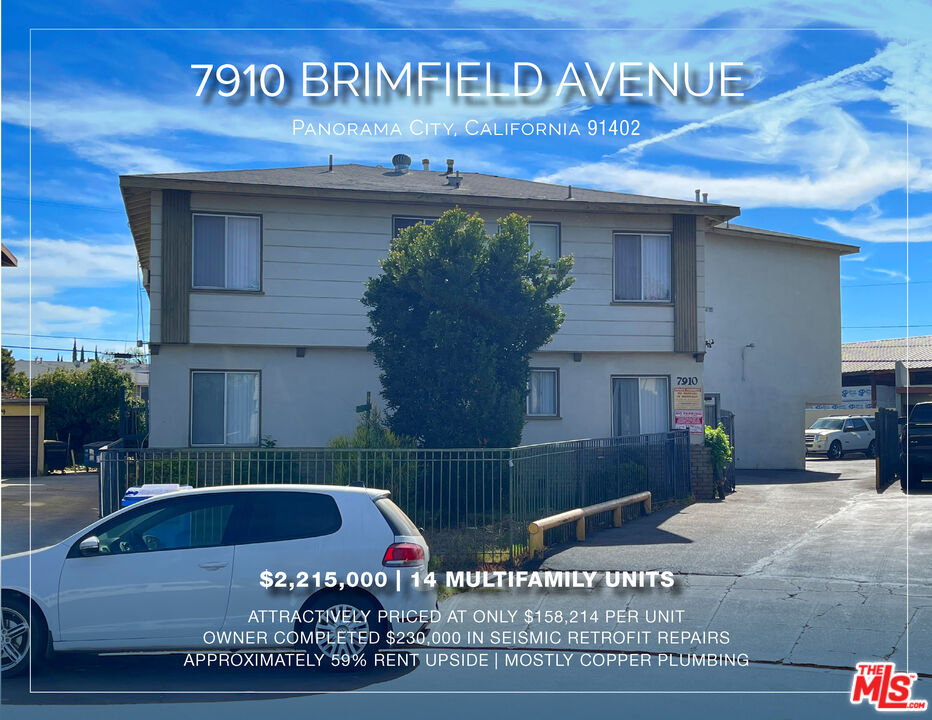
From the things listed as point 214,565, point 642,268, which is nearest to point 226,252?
point 642,268

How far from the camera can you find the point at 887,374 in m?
41.0

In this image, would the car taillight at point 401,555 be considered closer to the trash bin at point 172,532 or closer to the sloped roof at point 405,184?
the trash bin at point 172,532

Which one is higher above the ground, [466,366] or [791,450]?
[466,366]

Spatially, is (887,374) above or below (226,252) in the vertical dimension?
below

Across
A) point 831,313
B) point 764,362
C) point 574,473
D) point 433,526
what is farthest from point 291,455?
point 831,313

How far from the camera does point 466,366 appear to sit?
13828mm

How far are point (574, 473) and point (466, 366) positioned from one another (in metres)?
2.20

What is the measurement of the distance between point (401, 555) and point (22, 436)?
25050mm

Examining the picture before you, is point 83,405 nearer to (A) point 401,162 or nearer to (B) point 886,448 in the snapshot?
(A) point 401,162

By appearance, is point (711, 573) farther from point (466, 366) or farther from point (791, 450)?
point (791, 450)

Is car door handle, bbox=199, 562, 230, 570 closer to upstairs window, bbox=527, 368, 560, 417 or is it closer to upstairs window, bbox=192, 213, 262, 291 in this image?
upstairs window, bbox=192, 213, 262, 291

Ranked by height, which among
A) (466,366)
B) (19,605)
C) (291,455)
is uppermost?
(466,366)

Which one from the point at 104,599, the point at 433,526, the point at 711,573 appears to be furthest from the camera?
the point at 433,526

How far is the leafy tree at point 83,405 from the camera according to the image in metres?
32.3
